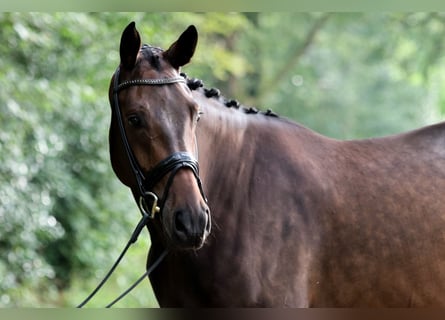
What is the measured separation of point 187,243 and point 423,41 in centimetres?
1020

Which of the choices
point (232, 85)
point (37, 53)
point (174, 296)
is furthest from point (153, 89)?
point (232, 85)

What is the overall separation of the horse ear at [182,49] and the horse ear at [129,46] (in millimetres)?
163

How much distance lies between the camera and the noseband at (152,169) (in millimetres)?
3773

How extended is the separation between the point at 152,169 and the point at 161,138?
148 millimetres

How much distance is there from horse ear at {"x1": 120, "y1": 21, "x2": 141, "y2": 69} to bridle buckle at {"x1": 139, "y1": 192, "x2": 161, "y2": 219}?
63cm

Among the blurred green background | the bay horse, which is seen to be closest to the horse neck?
the bay horse

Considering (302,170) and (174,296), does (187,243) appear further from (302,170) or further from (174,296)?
(302,170)

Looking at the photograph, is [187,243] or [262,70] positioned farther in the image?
[262,70]

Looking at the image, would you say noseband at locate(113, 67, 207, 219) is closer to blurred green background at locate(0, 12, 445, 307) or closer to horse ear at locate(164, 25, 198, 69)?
horse ear at locate(164, 25, 198, 69)

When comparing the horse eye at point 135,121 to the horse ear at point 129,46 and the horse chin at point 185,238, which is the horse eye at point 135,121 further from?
the horse chin at point 185,238

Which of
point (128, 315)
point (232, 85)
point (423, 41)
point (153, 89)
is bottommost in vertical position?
point (232, 85)

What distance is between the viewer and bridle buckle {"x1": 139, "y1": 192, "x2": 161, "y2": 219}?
3836 mm

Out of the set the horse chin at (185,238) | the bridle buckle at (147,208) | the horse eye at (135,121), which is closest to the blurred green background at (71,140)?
the horse eye at (135,121)

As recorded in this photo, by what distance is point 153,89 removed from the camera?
3.92m
